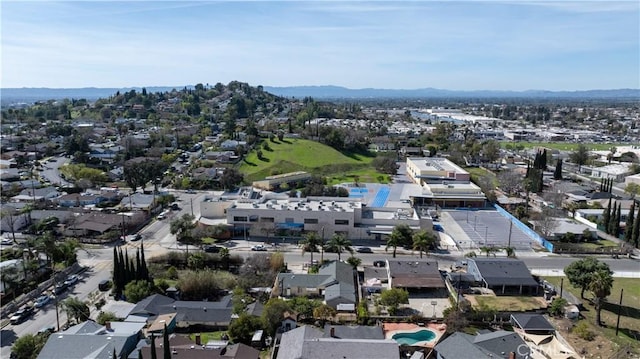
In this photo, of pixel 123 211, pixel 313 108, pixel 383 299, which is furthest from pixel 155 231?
pixel 313 108

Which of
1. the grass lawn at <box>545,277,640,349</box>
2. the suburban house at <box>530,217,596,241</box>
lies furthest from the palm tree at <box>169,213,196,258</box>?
the suburban house at <box>530,217,596,241</box>

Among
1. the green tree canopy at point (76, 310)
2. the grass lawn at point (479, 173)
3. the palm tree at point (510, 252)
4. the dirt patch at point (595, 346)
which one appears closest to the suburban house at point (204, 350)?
the green tree canopy at point (76, 310)

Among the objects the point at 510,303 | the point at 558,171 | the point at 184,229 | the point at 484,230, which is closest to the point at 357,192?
the point at 484,230

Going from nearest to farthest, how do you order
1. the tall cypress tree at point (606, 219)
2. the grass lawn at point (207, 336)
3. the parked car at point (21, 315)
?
1. the grass lawn at point (207, 336)
2. the parked car at point (21, 315)
3. the tall cypress tree at point (606, 219)

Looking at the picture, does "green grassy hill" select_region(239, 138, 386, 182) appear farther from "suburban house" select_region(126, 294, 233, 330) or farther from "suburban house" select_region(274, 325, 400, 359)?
"suburban house" select_region(274, 325, 400, 359)

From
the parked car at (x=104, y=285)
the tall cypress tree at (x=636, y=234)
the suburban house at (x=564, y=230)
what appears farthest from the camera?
the suburban house at (x=564, y=230)

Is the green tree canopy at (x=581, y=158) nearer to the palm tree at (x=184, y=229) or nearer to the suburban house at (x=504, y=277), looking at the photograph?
the suburban house at (x=504, y=277)

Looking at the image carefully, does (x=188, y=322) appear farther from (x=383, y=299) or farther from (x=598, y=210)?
(x=598, y=210)

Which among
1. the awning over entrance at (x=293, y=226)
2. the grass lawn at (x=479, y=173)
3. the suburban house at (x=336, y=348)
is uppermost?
the grass lawn at (x=479, y=173)
